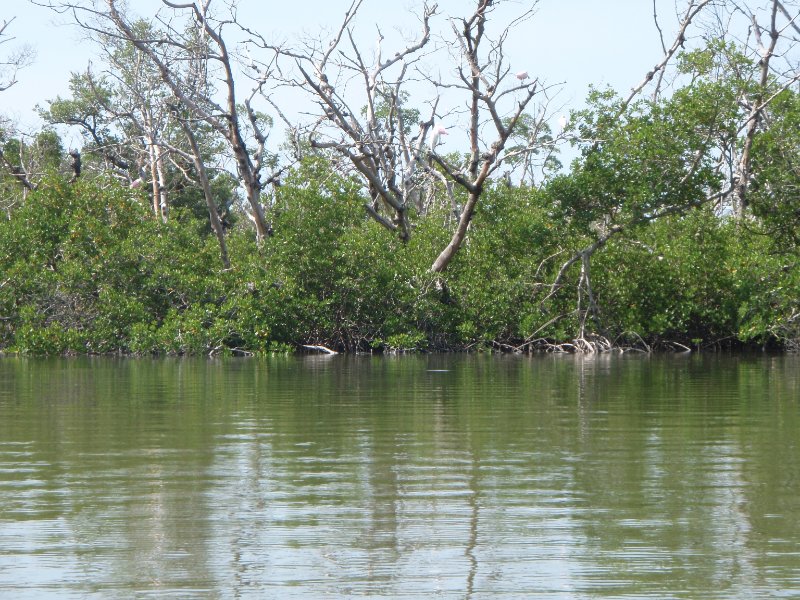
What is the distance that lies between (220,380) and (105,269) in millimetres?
9222

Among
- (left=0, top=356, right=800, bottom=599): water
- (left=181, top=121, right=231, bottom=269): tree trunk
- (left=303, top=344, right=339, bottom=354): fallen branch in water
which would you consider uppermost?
(left=181, top=121, right=231, bottom=269): tree trunk

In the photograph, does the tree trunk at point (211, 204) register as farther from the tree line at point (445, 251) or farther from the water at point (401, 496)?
the water at point (401, 496)

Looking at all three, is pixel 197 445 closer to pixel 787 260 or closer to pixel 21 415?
pixel 21 415

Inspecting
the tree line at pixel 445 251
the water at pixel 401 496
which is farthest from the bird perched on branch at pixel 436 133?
the water at pixel 401 496

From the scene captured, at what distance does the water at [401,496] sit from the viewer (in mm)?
4363

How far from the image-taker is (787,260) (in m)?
21.7

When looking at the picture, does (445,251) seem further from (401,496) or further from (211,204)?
(401,496)

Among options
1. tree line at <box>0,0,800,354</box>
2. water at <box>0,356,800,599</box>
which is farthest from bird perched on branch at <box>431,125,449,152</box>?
water at <box>0,356,800,599</box>

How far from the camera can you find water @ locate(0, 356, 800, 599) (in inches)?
172

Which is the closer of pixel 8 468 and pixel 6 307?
pixel 8 468

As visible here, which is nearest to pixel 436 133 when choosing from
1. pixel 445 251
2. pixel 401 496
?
pixel 445 251

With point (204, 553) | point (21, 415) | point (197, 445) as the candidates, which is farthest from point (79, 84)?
point (204, 553)

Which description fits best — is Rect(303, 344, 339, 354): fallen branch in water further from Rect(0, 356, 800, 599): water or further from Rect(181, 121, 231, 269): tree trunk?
Rect(0, 356, 800, 599): water

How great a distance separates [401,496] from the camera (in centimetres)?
597
